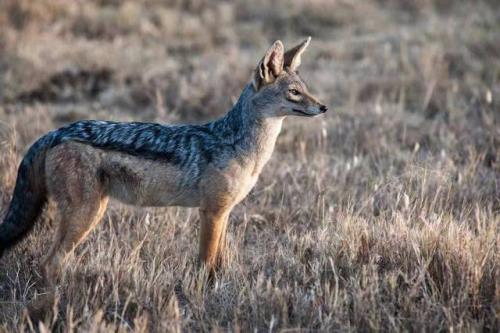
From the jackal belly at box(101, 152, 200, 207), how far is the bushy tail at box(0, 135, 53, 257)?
500 millimetres

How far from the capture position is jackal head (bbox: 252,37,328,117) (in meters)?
5.72

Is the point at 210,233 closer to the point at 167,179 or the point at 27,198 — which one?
the point at 167,179

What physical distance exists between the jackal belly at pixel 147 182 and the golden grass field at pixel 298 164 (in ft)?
1.41

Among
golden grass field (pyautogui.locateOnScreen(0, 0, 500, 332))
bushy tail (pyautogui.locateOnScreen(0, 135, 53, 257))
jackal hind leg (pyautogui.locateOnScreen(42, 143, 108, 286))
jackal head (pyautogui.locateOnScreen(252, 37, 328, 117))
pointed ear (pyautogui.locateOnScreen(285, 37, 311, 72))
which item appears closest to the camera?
golden grass field (pyautogui.locateOnScreen(0, 0, 500, 332))

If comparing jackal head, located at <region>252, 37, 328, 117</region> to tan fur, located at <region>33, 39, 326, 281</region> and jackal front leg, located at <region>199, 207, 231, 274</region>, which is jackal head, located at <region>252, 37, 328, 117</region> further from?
jackal front leg, located at <region>199, 207, 231, 274</region>

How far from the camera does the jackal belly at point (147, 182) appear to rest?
217 inches

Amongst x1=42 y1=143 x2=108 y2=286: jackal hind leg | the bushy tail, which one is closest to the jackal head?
x1=42 y1=143 x2=108 y2=286: jackal hind leg

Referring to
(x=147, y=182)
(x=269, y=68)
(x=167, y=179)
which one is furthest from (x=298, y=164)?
(x=147, y=182)

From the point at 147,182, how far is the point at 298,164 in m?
2.83

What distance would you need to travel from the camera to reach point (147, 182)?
5590 millimetres

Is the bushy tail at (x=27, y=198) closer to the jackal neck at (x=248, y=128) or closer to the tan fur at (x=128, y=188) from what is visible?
the tan fur at (x=128, y=188)

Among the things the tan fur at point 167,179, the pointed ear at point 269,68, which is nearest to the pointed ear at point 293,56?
the tan fur at point 167,179

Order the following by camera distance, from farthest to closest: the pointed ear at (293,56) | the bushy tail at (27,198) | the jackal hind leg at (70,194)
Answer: the pointed ear at (293,56) < the bushy tail at (27,198) < the jackal hind leg at (70,194)

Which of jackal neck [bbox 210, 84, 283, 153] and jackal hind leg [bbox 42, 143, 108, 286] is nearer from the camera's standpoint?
jackal hind leg [bbox 42, 143, 108, 286]
